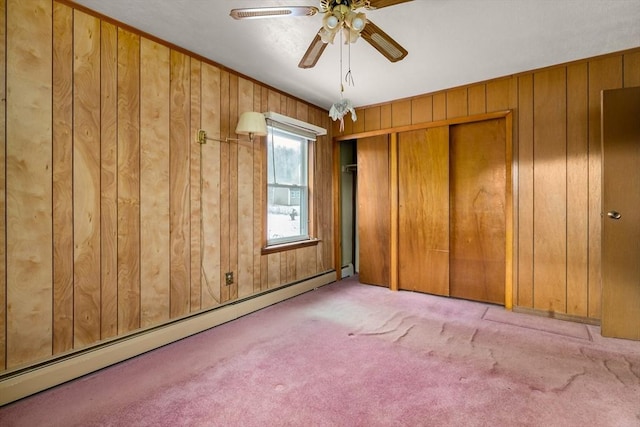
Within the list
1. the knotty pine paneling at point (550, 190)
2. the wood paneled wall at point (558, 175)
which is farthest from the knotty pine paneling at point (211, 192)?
the knotty pine paneling at point (550, 190)

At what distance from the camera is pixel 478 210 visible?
3.43 meters

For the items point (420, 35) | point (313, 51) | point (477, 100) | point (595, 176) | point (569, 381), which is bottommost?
point (569, 381)

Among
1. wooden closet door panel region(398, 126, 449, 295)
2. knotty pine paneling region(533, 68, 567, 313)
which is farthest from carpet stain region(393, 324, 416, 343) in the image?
knotty pine paneling region(533, 68, 567, 313)

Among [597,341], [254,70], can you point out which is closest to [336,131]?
[254,70]

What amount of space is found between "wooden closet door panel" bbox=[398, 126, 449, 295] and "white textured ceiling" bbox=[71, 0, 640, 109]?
78 centimetres

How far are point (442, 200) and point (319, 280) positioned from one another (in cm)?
187

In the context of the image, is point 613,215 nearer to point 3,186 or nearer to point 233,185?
point 233,185

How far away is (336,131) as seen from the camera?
14.4 feet

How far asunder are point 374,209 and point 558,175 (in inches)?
78.9

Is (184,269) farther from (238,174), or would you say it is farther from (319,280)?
(319,280)

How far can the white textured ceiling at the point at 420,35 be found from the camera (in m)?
2.02

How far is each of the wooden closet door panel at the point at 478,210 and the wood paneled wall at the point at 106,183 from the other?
2.42 metres

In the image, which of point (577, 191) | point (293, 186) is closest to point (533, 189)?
point (577, 191)

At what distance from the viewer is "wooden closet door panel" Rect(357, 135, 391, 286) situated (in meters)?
4.04
